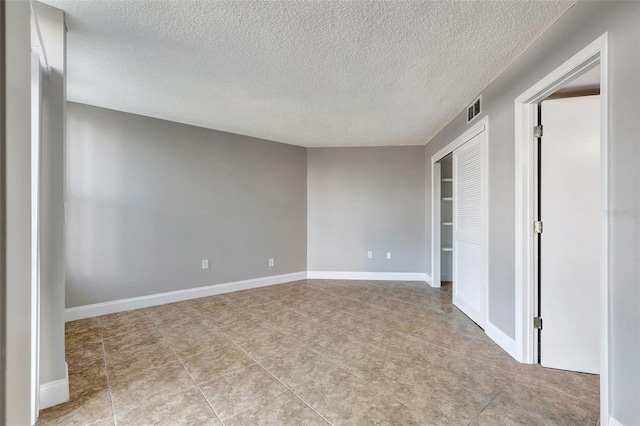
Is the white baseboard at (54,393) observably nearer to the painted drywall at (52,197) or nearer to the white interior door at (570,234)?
the painted drywall at (52,197)

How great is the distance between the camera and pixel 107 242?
10.3 feet

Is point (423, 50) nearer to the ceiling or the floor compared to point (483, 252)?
nearer to the ceiling

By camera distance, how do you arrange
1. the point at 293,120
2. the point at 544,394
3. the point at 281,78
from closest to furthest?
the point at 544,394, the point at 281,78, the point at 293,120

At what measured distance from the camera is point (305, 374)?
1934mm

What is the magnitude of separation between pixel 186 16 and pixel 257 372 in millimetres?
2416

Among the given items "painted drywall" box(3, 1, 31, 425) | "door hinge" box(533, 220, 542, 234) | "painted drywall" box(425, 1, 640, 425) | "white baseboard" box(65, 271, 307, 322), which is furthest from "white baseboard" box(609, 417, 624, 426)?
"white baseboard" box(65, 271, 307, 322)

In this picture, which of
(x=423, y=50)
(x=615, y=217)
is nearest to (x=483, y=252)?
(x=615, y=217)

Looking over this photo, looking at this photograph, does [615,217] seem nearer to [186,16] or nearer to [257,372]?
[257,372]

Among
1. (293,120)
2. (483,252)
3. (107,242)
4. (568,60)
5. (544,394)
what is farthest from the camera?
(293,120)

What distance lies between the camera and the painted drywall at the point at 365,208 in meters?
4.72

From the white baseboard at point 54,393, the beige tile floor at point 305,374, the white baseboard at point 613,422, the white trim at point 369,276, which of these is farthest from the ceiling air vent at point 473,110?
the white baseboard at point 54,393

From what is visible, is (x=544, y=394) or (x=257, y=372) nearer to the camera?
(x=544, y=394)

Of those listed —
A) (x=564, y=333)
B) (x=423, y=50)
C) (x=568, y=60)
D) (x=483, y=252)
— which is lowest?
(x=564, y=333)

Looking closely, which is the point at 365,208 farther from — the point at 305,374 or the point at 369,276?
the point at 305,374
